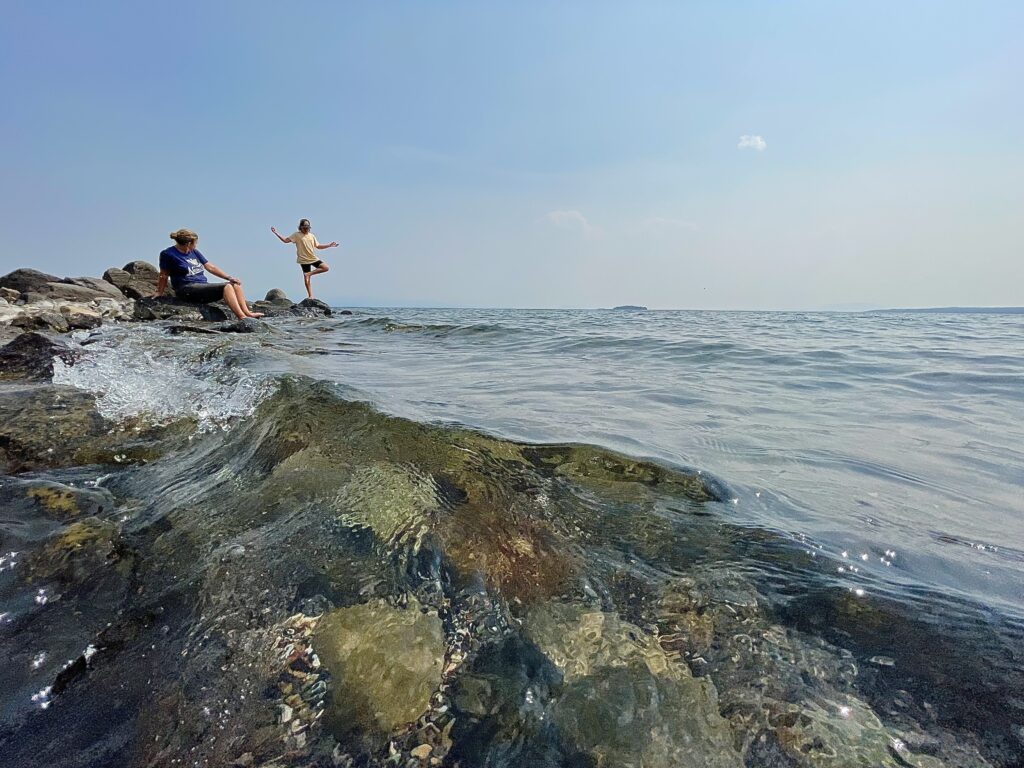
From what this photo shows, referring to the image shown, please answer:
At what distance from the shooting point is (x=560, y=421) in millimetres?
3760

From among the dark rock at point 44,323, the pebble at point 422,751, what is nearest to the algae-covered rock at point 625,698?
the pebble at point 422,751

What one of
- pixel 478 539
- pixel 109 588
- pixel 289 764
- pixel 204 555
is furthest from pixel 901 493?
pixel 109 588

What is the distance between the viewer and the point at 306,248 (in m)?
15.6

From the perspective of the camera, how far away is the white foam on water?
12.0 feet

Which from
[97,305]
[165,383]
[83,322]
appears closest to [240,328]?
[83,322]

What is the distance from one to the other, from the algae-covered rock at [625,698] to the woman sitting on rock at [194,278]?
38.7 ft

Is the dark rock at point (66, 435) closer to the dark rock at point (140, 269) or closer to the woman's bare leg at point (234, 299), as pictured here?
the woman's bare leg at point (234, 299)

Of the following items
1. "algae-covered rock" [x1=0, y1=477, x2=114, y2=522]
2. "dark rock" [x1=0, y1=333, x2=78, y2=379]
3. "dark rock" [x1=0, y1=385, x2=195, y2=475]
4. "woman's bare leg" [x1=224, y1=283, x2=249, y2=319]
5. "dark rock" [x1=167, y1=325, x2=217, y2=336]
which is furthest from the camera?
"woman's bare leg" [x1=224, y1=283, x2=249, y2=319]

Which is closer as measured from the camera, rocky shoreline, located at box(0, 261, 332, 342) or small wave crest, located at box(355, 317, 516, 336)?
rocky shoreline, located at box(0, 261, 332, 342)

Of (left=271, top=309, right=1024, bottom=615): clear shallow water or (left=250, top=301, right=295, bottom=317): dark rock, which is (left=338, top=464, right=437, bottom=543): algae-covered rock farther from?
(left=250, top=301, right=295, bottom=317): dark rock

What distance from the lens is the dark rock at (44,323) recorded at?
888 cm

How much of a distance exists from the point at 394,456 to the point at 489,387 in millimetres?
2776

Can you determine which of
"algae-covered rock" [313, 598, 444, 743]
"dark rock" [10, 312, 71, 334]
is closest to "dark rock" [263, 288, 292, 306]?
"dark rock" [10, 312, 71, 334]

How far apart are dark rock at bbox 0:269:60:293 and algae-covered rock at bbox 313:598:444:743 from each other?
1938 centimetres
